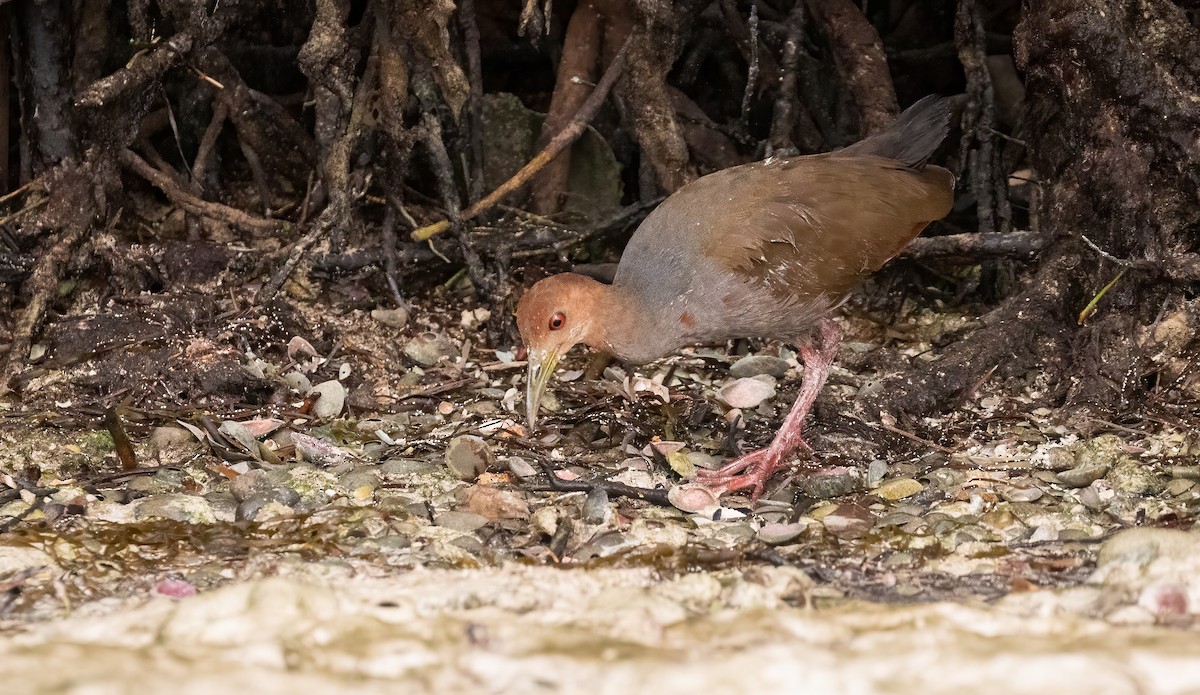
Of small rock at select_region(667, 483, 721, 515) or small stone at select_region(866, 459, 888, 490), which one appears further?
small stone at select_region(866, 459, 888, 490)

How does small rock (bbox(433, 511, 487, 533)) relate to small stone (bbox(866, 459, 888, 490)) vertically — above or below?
below

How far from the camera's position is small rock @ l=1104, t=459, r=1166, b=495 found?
407 cm

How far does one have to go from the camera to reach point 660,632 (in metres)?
2.79

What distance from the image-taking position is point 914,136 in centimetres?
507

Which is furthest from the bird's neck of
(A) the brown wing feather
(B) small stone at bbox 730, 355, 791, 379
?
(B) small stone at bbox 730, 355, 791, 379

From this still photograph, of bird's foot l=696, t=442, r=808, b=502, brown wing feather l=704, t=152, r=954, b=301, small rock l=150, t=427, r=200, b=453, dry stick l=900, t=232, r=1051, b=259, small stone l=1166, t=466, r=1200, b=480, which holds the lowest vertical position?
bird's foot l=696, t=442, r=808, b=502

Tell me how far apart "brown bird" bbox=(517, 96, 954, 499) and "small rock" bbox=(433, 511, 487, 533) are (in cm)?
64

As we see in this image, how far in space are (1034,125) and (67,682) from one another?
438 cm

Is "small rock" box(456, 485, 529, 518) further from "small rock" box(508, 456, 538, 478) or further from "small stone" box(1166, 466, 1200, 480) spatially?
"small stone" box(1166, 466, 1200, 480)

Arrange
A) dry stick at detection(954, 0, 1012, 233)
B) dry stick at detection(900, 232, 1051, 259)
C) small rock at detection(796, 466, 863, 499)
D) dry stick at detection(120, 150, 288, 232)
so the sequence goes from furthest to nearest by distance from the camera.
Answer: dry stick at detection(954, 0, 1012, 233)
dry stick at detection(120, 150, 288, 232)
dry stick at detection(900, 232, 1051, 259)
small rock at detection(796, 466, 863, 499)

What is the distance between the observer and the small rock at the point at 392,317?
553 cm

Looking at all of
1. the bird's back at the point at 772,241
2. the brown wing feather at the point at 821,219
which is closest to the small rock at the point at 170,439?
the bird's back at the point at 772,241

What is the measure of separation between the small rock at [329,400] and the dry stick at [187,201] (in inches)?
Result: 40.5

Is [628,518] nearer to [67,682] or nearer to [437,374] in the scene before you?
[437,374]
